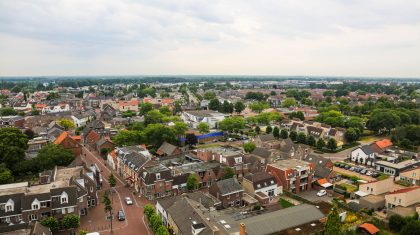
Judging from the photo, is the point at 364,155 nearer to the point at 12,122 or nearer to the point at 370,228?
the point at 370,228

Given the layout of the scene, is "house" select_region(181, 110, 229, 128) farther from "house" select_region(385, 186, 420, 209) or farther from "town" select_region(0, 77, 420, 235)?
"house" select_region(385, 186, 420, 209)

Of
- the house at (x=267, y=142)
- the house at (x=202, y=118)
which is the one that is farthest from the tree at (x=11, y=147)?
the house at (x=202, y=118)

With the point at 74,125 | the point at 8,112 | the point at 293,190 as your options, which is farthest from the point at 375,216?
the point at 8,112

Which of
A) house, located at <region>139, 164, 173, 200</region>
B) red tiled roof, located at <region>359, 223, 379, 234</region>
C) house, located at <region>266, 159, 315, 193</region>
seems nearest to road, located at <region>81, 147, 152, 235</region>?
house, located at <region>139, 164, 173, 200</region>

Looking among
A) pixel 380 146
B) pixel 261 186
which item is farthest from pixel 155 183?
pixel 380 146

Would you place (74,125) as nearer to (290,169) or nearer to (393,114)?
(290,169)

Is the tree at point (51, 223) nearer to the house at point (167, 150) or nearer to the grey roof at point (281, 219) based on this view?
the grey roof at point (281, 219)
